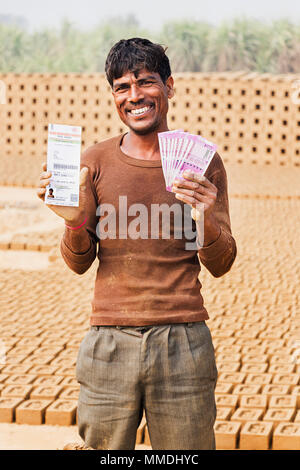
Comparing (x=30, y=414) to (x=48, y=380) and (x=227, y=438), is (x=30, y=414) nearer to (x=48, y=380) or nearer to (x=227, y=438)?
(x=48, y=380)

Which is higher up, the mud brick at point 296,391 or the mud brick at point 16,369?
the mud brick at point 16,369

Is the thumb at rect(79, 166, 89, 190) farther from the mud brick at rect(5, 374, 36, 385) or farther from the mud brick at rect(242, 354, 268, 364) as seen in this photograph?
the mud brick at rect(242, 354, 268, 364)

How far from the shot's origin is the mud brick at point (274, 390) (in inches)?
183

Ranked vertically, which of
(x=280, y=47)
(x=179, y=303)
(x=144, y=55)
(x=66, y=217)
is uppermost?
(x=280, y=47)

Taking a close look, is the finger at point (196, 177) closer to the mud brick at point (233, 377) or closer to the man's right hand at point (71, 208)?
the man's right hand at point (71, 208)

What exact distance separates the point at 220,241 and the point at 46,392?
2.85 metres

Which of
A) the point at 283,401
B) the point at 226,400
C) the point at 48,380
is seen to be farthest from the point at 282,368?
the point at 48,380

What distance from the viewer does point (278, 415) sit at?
4324 mm

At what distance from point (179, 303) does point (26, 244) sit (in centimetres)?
789

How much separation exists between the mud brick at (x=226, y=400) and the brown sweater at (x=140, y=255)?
2459mm

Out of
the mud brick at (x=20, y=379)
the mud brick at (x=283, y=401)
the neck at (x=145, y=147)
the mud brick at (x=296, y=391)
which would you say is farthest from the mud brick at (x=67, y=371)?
the neck at (x=145, y=147)

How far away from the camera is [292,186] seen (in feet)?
47.1
